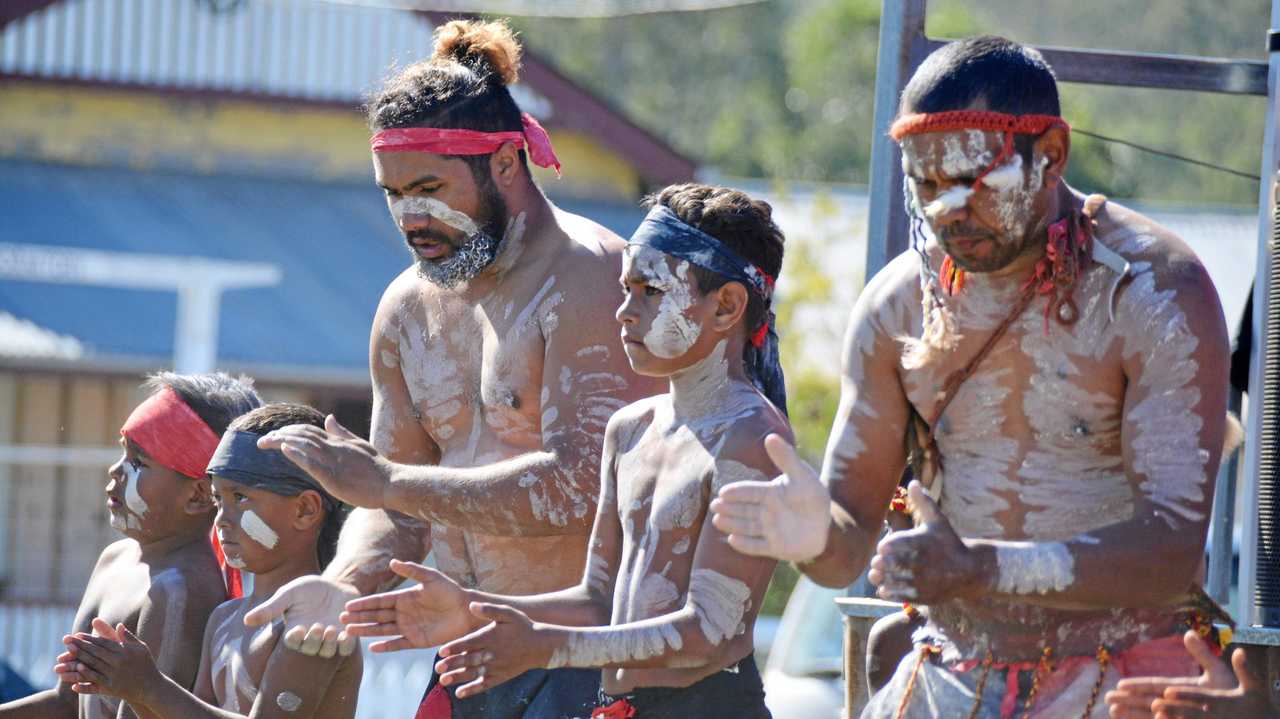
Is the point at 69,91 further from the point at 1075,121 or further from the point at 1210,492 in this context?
the point at 1210,492

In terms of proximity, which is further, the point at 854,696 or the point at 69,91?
the point at 69,91

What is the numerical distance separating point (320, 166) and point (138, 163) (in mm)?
1718

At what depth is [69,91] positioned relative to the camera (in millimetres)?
17219

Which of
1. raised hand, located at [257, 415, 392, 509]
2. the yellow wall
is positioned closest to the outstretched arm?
raised hand, located at [257, 415, 392, 509]

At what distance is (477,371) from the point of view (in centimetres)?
440

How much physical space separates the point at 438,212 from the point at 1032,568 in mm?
1921

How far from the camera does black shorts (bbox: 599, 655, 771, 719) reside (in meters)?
3.64

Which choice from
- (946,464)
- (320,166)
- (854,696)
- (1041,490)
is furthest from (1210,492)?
(320,166)

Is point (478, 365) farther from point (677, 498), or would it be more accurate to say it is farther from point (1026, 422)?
point (1026, 422)

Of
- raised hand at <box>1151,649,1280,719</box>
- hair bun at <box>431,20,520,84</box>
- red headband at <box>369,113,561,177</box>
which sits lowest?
raised hand at <box>1151,649,1280,719</box>

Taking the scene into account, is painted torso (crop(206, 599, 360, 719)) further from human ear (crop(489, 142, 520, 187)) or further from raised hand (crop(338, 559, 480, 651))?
human ear (crop(489, 142, 520, 187))

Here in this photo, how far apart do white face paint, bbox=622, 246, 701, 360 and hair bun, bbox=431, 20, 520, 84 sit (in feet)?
3.26

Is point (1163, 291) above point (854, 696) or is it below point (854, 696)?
above

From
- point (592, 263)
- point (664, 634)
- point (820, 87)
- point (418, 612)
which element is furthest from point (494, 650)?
point (820, 87)
